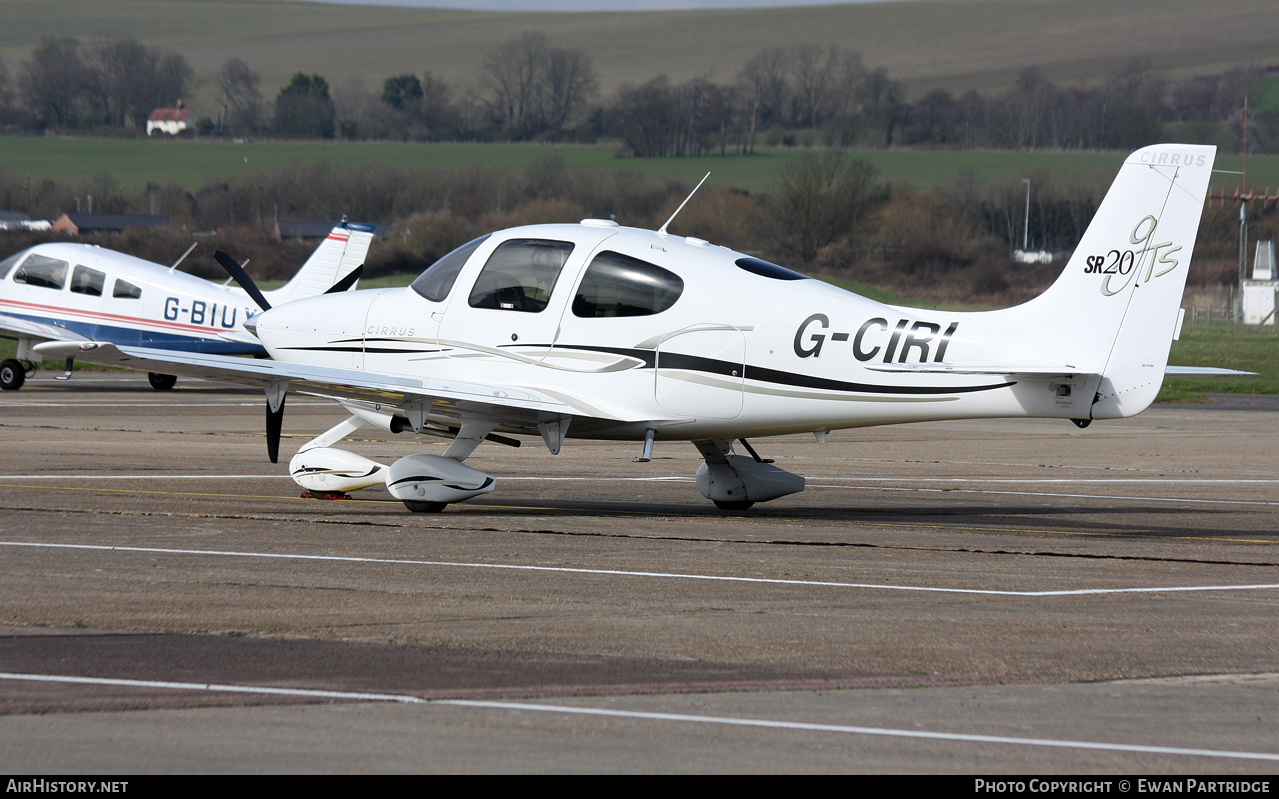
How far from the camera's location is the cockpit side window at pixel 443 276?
1245 centimetres

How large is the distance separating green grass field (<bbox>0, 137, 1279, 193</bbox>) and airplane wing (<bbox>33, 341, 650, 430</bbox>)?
294 feet

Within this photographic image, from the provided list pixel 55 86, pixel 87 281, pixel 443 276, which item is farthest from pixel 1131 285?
pixel 55 86

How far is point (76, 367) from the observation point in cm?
3281

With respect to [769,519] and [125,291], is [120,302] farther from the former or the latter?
[769,519]

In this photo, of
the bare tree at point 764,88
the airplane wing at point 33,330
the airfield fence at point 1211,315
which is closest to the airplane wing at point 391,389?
the airplane wing at point 33,330

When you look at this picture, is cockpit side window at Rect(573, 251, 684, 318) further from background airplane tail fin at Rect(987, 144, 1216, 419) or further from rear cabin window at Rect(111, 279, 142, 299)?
rear cabin window at Rect(111, 279, 142, 299)

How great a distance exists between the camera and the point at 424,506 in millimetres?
12219

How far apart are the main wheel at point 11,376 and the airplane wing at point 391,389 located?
1647 cm

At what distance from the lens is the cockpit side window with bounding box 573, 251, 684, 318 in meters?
11.6

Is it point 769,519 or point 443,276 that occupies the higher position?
point 443,276

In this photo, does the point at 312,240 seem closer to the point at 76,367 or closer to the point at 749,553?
the point at 76,367

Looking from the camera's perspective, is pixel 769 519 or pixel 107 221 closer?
pixel 769 519

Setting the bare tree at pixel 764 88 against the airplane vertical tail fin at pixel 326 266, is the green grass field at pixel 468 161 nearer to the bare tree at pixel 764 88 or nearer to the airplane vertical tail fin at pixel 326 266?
→ the bare tree at pixel 764 88

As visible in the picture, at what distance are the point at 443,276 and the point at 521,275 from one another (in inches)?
34.7
